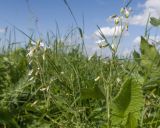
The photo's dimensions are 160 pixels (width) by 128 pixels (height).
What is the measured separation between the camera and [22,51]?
3.31 metres

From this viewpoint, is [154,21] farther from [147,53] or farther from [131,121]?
[131,121]

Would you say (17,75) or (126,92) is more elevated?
(17,75)

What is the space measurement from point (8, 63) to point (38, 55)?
877 mm

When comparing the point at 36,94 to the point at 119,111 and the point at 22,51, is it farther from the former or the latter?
the point at 22,51

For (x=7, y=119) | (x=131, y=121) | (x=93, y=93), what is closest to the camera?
(x=131, y=121)

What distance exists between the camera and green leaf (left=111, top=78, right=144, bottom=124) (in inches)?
61.7

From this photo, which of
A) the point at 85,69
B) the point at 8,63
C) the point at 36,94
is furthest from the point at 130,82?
the point at 8,63

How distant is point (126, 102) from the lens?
62.9 inches

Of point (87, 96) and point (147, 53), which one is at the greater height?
point (147, 53)

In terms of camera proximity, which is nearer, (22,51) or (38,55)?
(38,55)

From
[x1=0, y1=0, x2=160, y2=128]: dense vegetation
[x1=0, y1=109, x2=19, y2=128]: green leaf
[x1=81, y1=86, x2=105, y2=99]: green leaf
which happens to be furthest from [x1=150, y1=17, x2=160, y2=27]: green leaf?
[x1=0, y1=109, x2=19, y2=128]: green leaf

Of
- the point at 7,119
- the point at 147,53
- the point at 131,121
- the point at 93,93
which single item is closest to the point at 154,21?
the point at 147,53

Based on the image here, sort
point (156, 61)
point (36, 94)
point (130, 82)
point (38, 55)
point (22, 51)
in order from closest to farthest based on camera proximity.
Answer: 1. point (130, 82)
2. point (38, 55)
3. point (156, 61)
4. point (36, 94)
5. point (22, 51)

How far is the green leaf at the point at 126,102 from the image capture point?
1567 mm
